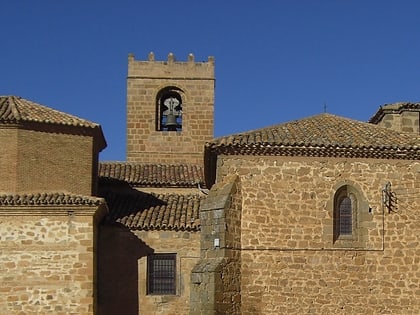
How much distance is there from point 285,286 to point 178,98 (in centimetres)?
1483

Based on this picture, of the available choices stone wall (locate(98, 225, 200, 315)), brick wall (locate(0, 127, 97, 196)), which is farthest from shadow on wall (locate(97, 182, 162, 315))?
brick wall (locate(0, 127, 97, 196))

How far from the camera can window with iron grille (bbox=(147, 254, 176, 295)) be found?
19.8 metres

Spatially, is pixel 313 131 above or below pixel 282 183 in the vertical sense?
above

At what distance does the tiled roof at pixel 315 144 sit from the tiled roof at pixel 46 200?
10.8 feet

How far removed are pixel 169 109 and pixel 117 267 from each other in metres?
10.6

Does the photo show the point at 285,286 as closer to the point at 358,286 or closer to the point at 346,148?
the point at 358,286

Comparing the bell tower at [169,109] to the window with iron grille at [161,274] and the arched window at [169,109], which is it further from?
the window with iron grille at [161,274]

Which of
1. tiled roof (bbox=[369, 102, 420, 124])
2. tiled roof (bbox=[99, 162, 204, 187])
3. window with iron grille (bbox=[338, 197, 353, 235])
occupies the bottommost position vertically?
window with iron grille (bbox=[338, 197, 353, 235])

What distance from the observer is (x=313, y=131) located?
53.5 ft

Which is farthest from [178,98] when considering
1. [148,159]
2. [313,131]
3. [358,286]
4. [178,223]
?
[358,286]

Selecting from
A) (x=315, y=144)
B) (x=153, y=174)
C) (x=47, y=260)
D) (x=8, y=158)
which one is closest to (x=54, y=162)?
(x=8, y=158)

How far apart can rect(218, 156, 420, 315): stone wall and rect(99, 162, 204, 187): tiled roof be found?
6.90m

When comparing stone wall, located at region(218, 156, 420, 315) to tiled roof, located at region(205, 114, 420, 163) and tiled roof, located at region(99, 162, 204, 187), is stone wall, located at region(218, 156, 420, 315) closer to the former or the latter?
tiled roof, located at region(205, 114, 420, 163)

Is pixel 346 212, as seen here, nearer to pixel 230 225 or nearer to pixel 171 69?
pixel 230 225
